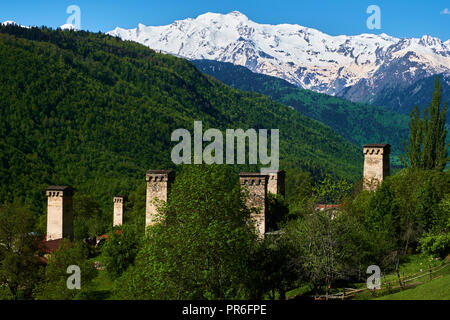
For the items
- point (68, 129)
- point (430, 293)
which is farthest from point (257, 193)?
point (68, 129)

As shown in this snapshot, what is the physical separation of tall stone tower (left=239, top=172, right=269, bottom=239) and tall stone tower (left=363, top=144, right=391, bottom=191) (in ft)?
44.8

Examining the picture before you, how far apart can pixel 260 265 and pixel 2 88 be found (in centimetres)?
13958

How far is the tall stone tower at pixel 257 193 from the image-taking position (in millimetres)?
30734

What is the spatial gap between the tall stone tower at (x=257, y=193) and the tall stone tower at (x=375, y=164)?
1364 centimetres

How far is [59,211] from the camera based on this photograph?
151 feet

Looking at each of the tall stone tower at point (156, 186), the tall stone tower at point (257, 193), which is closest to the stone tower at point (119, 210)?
the tall stone tower at point (257, 193)

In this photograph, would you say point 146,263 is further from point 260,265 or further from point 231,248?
point 260,265

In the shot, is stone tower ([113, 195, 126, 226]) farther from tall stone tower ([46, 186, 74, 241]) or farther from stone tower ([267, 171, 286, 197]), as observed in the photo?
stone tower ([267, 171, 286, 197])

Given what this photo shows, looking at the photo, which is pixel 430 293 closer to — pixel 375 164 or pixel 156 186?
pixel 156 186

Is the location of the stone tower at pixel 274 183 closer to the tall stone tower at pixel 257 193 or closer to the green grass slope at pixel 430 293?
the tall stone tower at pixel 257 193

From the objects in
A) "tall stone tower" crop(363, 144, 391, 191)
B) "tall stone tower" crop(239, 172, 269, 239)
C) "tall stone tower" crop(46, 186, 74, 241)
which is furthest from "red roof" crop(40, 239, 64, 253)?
"tall stone tower" crop(363, 144, 391, 191)

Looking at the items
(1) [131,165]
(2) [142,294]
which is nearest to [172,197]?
(2) [142,294]

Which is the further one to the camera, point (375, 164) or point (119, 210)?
point (119, 210)

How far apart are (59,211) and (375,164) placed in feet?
96.4
